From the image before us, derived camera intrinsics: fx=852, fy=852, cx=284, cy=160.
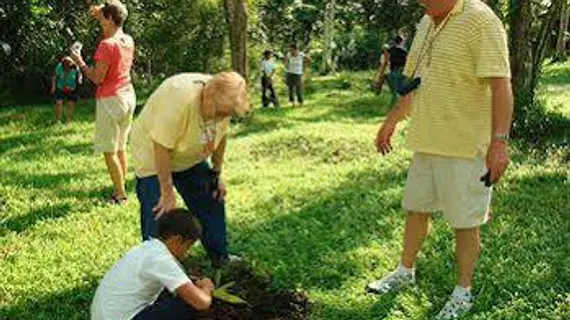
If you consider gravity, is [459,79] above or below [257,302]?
above

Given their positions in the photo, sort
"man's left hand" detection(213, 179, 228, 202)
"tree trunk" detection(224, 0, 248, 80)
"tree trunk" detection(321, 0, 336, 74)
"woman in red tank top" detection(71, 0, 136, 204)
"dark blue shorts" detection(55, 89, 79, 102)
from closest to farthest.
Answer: "man's left hand" detection(213, 179, 228, 202) < "woman in red tank top" detection(71, 0, 136, 204) < "tree trunk" detection(224, 0, 248, 80) < "dark blue shorts" detection(55, 89, 79, 102) < "tree trunk" detection(321, 0, 336, 74)

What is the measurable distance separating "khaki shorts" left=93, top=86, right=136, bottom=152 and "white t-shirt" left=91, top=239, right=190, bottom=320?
12.1ft

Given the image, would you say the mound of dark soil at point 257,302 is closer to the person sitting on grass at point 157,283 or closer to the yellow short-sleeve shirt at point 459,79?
the person sitting on grass at point 157,283

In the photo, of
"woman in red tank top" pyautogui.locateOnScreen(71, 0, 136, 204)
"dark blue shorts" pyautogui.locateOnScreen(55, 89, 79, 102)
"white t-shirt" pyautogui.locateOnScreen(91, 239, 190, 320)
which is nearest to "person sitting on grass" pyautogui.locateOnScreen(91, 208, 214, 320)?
"white t-shirt" pyautogui.locateOnScreen(91, 239, 190, 320)

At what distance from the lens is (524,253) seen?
6.05 m

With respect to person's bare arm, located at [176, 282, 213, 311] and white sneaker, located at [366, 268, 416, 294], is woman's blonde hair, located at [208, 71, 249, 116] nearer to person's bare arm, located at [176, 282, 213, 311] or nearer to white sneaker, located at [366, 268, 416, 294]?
person's bare arm, located at [176, 282, 213, 311]

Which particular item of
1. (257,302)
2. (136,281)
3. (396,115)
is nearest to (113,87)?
(257,302)

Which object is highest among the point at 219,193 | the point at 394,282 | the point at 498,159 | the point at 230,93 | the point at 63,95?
the point at 230,93

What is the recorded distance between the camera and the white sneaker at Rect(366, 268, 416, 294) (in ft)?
18.2

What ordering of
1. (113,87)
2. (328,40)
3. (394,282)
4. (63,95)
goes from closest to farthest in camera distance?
(394,282) → (113,87) → (63,95) → (328,40)

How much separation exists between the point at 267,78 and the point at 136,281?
46.6 feet

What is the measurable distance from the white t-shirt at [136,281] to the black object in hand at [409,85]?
5.89 ft

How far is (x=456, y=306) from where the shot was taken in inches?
199

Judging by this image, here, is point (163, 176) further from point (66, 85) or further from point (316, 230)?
point (66, 85)
